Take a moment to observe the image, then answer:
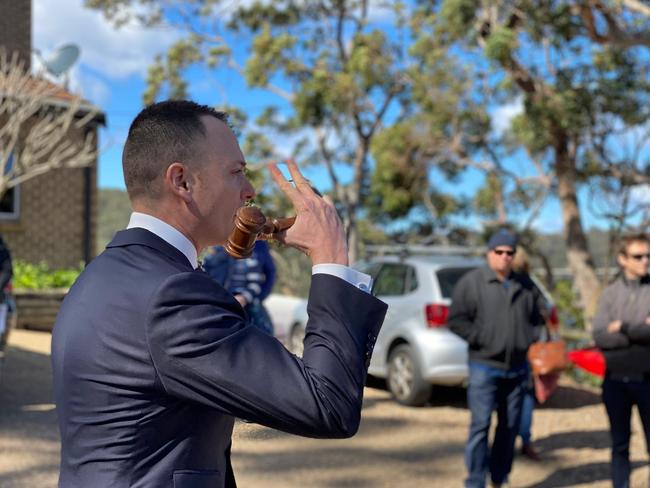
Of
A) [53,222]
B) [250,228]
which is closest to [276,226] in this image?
[250,228]

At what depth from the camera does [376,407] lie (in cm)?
813

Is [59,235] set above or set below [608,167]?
below

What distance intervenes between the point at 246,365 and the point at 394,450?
577 centimetres

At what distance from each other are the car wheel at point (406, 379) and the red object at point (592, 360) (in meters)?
2.74

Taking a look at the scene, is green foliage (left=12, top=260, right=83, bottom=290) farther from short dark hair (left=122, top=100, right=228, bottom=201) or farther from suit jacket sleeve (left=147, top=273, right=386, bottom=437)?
suit jacket sleeve (left=147, top=273, right=386, bottom=437)

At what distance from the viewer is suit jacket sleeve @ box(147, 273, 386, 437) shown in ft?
4.20

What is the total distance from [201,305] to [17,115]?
1538 centimetres

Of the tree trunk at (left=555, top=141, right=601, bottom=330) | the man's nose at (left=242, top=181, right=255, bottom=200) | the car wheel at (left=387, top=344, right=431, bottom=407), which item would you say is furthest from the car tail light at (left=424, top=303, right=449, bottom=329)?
the tree trunk at (left=555, top=141, right=601, bottom=330)

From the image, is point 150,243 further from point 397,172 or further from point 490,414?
point 397,172

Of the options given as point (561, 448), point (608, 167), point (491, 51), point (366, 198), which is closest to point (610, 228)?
point (608, 167)

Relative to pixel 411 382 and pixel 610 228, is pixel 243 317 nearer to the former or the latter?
pixel 411 382

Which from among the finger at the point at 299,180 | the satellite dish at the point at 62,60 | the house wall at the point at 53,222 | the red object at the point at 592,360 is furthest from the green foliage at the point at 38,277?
the finger at the point at 299,180

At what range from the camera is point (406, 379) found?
327 inches

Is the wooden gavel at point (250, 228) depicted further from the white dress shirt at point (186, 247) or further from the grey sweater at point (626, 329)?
the grey sweater at point (626, 329)
